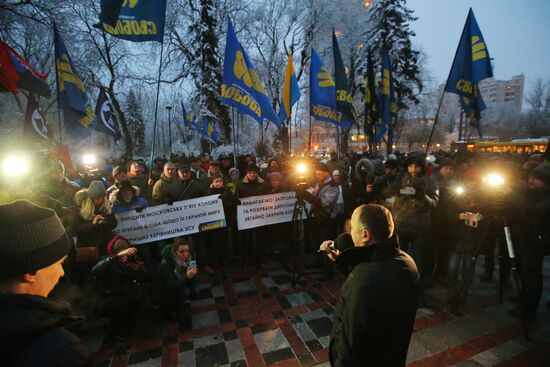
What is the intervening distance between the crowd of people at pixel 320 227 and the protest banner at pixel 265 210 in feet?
0.88

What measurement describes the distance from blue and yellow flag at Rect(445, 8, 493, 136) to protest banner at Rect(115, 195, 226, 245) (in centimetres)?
576

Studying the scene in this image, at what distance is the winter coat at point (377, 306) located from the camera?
170 centimetres

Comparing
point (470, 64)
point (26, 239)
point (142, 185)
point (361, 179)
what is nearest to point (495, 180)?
point (361, 179)

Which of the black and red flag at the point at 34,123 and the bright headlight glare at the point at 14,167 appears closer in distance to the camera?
the bright headlight glare at the point at 14,167

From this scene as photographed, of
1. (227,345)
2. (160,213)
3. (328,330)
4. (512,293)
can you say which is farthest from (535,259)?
(160,213)

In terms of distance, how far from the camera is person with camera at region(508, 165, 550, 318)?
134 inches

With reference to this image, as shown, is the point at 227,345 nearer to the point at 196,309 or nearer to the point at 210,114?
the point at 196,309

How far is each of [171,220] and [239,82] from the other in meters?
2.95

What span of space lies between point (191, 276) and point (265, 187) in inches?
104

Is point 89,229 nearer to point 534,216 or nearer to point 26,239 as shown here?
point 26,239

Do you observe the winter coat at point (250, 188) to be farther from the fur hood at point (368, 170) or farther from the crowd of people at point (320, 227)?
the fur hood at point (368, 170)

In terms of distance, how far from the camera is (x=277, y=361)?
3096mm

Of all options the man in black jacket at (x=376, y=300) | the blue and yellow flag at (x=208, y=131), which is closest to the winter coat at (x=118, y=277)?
the man in black jacket at (x=376, y=300)

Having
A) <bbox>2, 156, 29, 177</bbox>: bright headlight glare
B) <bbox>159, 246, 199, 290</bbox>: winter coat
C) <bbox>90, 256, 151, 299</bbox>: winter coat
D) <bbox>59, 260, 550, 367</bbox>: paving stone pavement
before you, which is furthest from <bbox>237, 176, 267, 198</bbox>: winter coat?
<bbox>2, 156, 29, 177</bbox>: bright headlight glare
